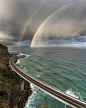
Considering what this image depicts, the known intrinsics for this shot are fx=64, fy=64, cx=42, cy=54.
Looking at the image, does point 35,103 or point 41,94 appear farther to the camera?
point 41,94

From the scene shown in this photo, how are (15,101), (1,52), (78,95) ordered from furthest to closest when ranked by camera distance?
(1,52) → (78,95) → (15,101)

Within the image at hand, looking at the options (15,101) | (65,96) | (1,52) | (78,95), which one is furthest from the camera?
(1,52)

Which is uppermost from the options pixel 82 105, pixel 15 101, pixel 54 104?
pixel 82 105

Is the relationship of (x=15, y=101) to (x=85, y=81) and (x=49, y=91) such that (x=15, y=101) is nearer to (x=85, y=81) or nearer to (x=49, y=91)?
(x=49, y=91)

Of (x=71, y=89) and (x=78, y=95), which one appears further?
(x=71, y=89)

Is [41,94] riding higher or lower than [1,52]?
lower

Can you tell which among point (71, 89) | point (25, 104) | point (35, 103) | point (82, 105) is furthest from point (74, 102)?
point (25, 104)

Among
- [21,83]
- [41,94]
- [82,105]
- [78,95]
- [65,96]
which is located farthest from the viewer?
[21,83]

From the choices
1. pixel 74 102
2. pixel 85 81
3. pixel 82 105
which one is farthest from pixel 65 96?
pixel 85 81

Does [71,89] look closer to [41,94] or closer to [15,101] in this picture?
[41,94]
